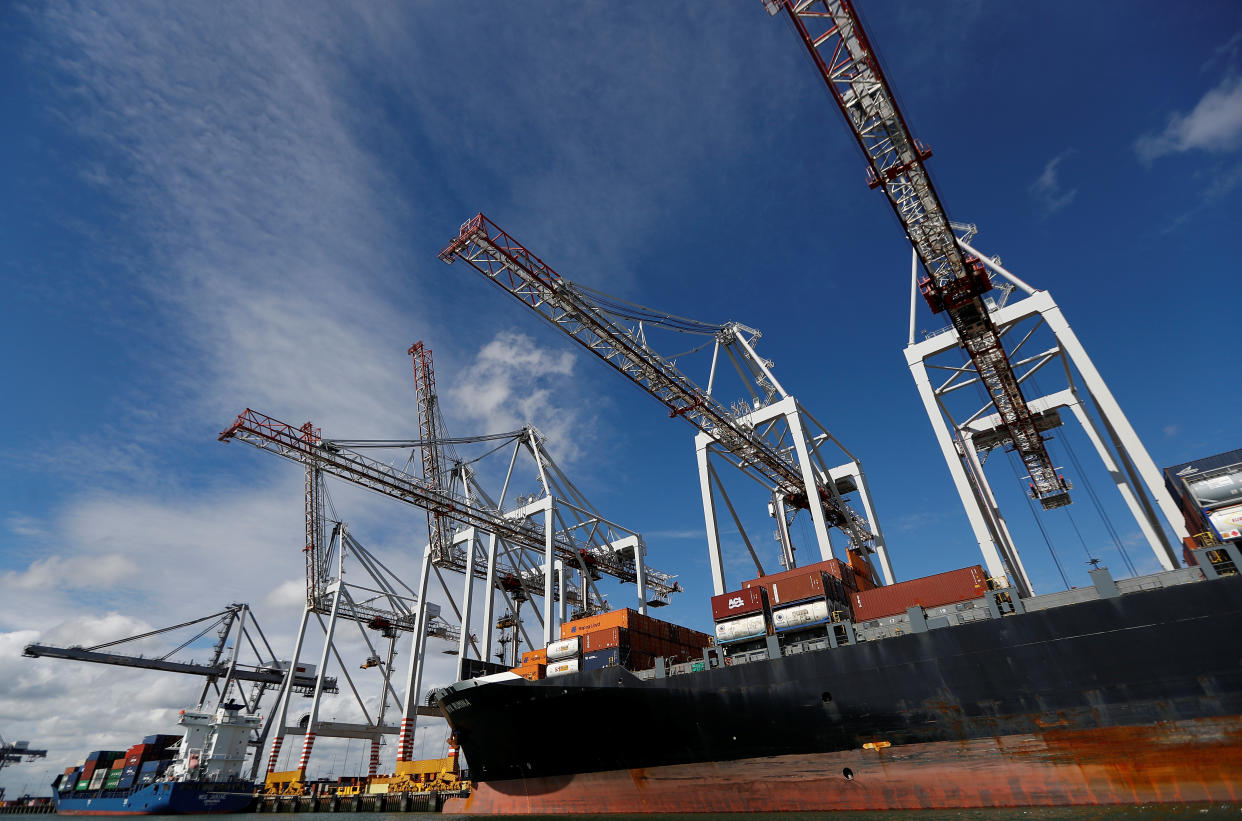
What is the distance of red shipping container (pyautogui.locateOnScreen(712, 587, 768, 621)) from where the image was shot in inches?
921

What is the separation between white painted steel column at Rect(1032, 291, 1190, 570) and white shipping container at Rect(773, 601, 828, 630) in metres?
12.4

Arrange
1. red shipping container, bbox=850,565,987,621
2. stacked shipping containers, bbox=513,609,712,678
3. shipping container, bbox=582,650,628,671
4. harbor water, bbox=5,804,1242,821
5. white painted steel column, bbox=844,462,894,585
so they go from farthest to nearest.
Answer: white painted steel column, bbox=844,462,894,585 < stacked shipping containers, bbox=513,609,712,678 < shipping container, bbox=582,650,628,671 < red shipping container, bbox=850,565,987,621 < harbor water, bbox=5,804,1242,821

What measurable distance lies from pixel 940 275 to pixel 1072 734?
56.0ft

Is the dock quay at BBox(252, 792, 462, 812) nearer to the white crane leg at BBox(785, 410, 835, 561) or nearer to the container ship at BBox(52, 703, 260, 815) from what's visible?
the container ship at BBox(52, 703, 260, 815)

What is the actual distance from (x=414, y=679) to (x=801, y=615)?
33696mm

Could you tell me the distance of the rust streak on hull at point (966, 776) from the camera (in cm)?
1462

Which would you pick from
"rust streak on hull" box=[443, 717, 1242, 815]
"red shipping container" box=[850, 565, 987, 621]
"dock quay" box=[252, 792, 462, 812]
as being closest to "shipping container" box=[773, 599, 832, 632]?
"red shipping container" box=[850, 565, 987, 621]

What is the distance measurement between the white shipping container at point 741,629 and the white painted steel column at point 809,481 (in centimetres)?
760

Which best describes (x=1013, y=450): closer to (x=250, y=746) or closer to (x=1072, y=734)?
(x=1072, y=734)

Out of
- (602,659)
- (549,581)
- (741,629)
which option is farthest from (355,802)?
(741,629)

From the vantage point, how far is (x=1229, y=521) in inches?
651

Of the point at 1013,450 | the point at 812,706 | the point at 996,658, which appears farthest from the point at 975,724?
the point at 1013,450

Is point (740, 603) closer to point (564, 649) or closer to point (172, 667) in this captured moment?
point (564, 649)

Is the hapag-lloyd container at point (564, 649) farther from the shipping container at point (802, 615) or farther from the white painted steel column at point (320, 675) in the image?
the white painted steel column at point (320, 675)
